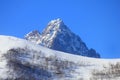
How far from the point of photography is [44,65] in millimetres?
121938

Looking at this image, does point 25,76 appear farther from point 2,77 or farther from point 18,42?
point 18,42

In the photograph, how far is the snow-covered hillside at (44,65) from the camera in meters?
112

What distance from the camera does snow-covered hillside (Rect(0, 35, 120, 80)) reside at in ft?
368

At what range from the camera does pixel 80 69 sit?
126688mm

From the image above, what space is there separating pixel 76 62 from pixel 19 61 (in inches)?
903

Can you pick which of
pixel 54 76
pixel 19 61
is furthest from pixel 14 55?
pixel 54 76

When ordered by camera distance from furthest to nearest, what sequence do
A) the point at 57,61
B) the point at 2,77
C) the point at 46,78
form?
the point at 57,61 < the point at 46,78 < the point at 2,77

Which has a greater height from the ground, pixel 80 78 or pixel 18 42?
pixel 18 42

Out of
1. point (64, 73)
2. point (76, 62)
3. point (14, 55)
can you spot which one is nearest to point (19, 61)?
point (14, 55)

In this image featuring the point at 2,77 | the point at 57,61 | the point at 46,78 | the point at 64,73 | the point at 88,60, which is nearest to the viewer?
the point at 2,77

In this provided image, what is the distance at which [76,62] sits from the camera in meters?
134

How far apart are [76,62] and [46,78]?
22659 millimetres

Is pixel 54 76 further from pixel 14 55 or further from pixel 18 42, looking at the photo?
pixel 18 42

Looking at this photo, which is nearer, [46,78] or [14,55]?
[46,78]
